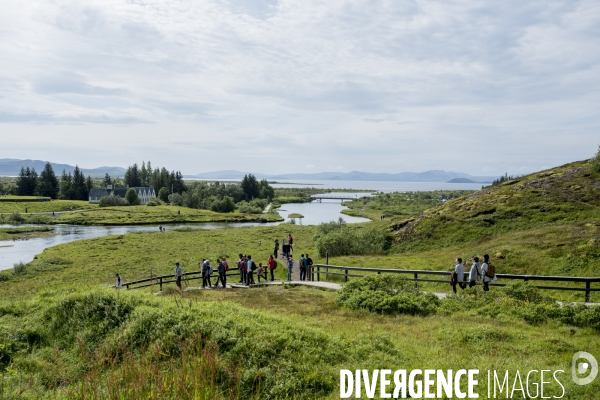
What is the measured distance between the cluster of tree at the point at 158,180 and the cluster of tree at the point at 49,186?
25004mm

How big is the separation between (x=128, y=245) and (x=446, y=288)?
49.3 meters

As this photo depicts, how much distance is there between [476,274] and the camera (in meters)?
16.6

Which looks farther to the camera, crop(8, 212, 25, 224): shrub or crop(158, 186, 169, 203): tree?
crop(158, 186, 169, 203): tree

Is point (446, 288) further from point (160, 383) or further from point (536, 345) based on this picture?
point (160, 383)

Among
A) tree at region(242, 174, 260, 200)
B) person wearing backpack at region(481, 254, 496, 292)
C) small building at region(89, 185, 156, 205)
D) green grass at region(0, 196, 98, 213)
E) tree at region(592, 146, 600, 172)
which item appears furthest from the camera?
tree at region(242, 174, 260, 200)

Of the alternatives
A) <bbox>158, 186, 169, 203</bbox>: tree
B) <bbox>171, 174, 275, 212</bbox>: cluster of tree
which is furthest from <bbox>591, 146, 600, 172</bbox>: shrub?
<bbox>158, 186, 169, 203</bbox>: tree

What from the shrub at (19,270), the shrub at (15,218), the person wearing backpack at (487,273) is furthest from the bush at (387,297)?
the shrub at (15,218)

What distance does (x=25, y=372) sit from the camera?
884 centimetres

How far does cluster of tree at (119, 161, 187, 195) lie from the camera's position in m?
166

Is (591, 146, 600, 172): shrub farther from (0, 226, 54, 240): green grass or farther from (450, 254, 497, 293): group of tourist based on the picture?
(0, 226, 54, 240): green grass

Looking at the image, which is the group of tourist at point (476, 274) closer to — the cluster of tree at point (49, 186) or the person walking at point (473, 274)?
the person walking at point (473, 274)

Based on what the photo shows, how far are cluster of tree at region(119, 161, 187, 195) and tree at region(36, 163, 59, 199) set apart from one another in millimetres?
30680

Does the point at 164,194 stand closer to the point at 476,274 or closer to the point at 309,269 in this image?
the point at 309,269

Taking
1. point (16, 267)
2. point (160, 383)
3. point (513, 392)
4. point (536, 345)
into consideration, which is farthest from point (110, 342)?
point (16, 267)
